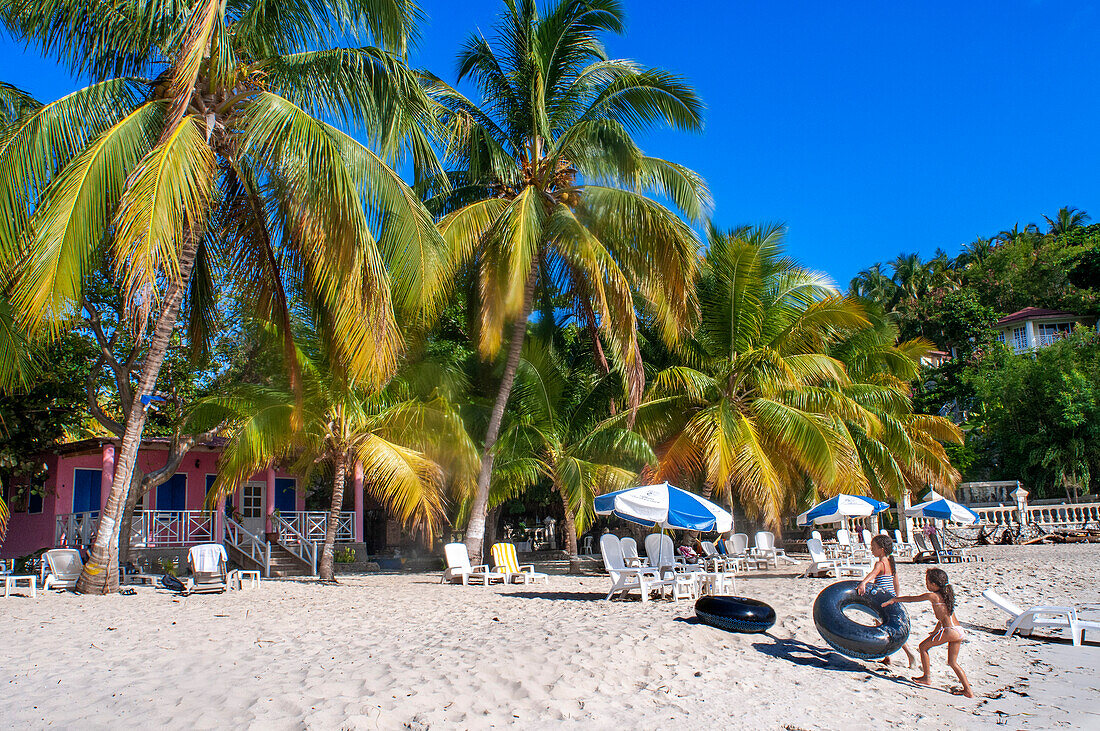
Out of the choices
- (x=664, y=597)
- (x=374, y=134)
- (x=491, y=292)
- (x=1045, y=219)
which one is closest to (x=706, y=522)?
(x=664, y=597)

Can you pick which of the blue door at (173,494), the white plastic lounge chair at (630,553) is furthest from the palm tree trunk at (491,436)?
the blue door at (173,494)

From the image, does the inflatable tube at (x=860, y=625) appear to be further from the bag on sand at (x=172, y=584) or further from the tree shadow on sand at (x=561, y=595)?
the bag on sand at (x=172, y=584)

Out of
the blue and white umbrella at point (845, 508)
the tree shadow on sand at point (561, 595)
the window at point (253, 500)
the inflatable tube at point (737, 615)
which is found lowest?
the tree shadow on sand at point (561, 595)

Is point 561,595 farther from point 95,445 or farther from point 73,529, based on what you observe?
point 73,529

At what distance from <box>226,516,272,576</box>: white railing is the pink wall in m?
0.83

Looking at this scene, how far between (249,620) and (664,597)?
5447mm

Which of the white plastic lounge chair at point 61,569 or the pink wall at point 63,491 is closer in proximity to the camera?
the white plastic lounge chair at point 61,569

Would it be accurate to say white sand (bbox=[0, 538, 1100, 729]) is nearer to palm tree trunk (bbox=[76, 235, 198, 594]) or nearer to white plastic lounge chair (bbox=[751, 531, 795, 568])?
palm tree trunk (bbox=[76, 235, 198, 594])

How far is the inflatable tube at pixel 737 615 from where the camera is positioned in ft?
26.0

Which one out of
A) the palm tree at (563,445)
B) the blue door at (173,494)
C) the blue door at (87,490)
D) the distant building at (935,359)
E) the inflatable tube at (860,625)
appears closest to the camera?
the inflatable tube at (860,625)

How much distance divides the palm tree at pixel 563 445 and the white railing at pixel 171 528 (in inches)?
263

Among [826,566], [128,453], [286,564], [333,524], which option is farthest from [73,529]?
[826,566]

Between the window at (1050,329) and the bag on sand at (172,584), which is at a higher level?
the window at (1050,329)

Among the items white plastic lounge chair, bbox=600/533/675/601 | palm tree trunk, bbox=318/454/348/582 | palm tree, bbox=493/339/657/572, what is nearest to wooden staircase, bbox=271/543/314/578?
palm tree trunk, bbox=318/454/348/582
